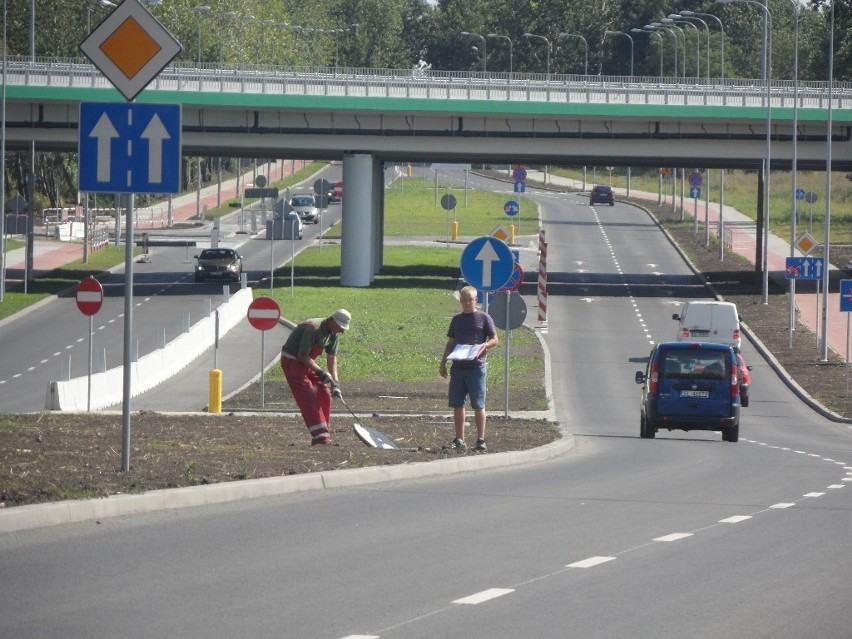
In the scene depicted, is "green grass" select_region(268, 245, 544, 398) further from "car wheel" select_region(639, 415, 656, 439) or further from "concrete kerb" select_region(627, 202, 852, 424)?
"car wheel" select_region(639, 415, 656, 439)

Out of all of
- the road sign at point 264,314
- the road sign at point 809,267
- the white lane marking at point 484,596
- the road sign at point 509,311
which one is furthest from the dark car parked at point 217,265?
the white lane marking at point 484,596

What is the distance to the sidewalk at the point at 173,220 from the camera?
73.1m

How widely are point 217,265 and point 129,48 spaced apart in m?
53.1

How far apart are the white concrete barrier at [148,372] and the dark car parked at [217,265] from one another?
40.8 ft

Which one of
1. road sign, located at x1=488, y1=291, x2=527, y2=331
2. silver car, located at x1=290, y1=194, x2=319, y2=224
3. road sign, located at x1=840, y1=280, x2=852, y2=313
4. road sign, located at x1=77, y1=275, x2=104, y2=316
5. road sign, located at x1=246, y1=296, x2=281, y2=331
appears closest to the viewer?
road sign, located at x1=488, y1=291, x2=527, y2=331

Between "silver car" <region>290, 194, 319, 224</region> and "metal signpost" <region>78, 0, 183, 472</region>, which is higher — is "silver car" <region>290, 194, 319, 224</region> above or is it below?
above

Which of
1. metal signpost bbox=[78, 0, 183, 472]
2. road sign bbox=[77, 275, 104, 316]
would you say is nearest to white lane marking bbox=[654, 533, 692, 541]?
metal signpost bbox=[78, 0, 183, 472]

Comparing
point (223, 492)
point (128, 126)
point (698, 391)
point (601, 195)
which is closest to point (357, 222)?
point (698, 391)

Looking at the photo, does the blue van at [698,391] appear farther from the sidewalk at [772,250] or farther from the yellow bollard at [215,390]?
the sidewalk at [772,250]

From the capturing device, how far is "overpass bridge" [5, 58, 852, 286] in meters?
63.5

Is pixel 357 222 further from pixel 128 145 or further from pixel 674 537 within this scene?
pixel 674 537

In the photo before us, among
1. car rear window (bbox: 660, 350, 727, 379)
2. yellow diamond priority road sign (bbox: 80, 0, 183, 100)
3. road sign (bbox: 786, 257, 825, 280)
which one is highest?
yellow diamond priority road sign (bbox: 80, 0, 183, 100)

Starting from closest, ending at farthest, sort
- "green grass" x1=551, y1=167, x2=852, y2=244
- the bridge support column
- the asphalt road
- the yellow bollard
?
the asphalt road, the yellow bollard, the bridge support column, "green grass" x1=551, y1=167, x2=852, y2=244

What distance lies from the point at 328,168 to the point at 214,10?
82.7 ft
